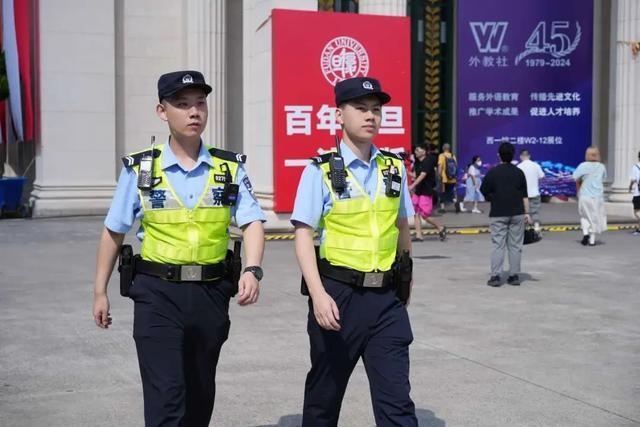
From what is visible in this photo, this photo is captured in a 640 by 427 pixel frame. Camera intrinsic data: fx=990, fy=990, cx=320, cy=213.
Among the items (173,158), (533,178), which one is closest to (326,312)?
(173,158)

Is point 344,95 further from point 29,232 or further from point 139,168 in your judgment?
point 29,232

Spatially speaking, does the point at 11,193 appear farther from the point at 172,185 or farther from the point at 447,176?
the point at 172,185

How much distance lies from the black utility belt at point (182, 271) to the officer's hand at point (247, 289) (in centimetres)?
14

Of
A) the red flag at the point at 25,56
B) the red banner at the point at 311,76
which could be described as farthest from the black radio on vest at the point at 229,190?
the red flag at the point at 25,56

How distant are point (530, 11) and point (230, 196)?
80.9 ft

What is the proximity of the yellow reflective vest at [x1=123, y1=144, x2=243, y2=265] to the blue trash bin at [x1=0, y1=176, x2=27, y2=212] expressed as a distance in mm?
18722

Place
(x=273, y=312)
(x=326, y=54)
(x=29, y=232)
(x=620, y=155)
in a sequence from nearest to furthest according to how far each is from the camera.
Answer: (x=273, y=312), (x=326, y=54), (x=29, y=232), (x=620, y=155)

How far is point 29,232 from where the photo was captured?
61.1 feet

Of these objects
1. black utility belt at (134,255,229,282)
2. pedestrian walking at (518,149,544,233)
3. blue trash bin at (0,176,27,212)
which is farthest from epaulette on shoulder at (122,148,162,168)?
blue trash bin at (0,176,27,212)

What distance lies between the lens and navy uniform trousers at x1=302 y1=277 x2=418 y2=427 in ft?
14.8

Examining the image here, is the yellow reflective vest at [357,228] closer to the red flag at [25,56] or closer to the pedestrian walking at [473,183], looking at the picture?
the pedestrian walking at [473,183]

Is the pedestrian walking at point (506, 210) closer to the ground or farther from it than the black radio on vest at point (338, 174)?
closer to the ground

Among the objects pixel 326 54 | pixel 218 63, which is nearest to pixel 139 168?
pixel 326 54

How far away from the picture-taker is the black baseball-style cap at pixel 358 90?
4645mm
